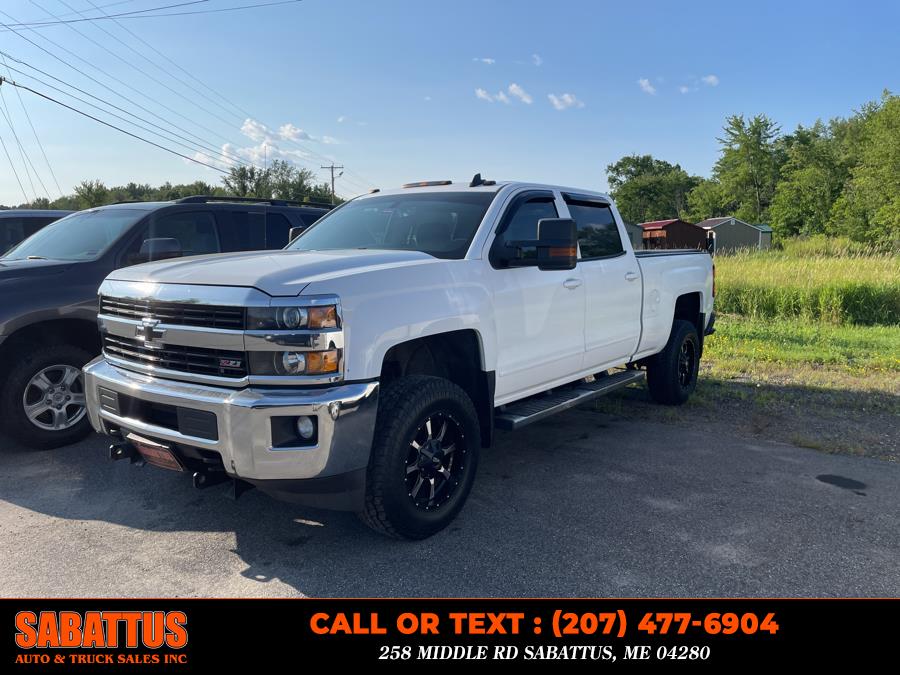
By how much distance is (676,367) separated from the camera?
6.51m

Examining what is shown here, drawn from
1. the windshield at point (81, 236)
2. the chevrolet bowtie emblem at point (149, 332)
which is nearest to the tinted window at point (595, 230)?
the chevrolet bowtie emblem at point (149, 332)

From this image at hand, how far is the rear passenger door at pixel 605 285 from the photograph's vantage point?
5070 mm

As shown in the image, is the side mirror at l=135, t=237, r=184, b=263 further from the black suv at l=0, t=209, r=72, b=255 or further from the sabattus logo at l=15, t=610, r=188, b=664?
the black suv at l=0, t=209, r=72, b=255

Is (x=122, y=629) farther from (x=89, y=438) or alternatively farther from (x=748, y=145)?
(x=748, y=145)

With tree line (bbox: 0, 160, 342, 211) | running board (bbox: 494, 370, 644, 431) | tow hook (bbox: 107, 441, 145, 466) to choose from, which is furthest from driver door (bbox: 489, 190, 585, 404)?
tree line (bbox: 0, 160, 342, 211)

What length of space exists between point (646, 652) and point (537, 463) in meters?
2.31

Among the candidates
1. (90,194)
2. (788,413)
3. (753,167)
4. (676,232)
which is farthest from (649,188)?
(788,413)

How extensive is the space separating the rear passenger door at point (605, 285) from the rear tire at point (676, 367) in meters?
0.81

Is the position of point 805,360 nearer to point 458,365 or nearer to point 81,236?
point 458,365

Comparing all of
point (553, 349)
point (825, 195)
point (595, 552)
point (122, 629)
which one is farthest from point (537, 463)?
point (825, 195)

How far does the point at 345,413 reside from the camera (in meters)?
2.99

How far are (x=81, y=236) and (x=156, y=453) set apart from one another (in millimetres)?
3474

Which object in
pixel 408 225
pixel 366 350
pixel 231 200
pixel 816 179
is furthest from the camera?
pixel 816 179

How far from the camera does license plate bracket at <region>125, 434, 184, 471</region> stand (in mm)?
3205
